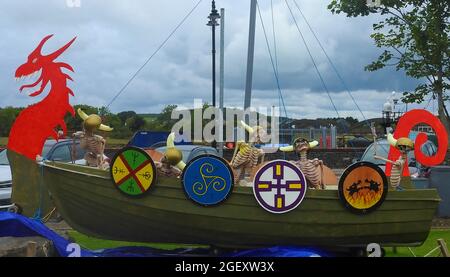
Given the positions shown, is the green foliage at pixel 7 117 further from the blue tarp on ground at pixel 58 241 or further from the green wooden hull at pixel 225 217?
the blue tarp on ground at pixel 58 241

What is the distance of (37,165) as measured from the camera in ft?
13.1

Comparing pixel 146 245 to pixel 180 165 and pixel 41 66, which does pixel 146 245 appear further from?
pixel 41 66

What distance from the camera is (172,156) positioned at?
393cm

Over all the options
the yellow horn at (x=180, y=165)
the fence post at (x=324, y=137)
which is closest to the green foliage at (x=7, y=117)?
the yellow horn at (x=180, y=165)

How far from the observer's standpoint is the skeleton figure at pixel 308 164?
3965 millimetres

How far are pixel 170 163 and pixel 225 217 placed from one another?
0.56 m

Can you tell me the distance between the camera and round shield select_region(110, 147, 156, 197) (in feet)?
12.6

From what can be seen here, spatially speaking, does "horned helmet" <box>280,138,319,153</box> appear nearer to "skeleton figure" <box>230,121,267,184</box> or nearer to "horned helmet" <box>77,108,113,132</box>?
"skeleton figure" <box>230,121,267,184</box>

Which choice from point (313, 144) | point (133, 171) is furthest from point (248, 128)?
point (133, 171)

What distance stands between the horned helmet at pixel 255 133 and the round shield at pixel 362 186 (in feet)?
2.15

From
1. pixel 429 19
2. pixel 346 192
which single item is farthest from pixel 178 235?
pixel 429 19

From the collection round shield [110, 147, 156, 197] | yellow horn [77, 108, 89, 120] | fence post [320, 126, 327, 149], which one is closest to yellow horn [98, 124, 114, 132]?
yellow horn [77, 108, 89, 120]

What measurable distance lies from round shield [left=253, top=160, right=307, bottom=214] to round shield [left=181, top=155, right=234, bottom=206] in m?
0.21

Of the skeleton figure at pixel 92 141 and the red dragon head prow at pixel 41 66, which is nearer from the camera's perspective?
the red dragon head prow at pixel 41 66
